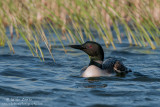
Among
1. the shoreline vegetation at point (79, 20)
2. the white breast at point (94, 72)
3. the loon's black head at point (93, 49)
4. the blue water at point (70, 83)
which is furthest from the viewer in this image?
the loon's black head at point (93, 49)

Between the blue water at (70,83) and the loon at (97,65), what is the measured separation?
0.61ft

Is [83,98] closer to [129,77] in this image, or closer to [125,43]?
[129,77]

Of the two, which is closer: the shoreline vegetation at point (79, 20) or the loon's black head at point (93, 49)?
the shoreline vegetation at point (79, 20)

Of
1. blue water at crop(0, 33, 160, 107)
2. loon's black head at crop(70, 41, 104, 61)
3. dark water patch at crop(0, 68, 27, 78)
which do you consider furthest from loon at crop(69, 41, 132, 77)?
dark water patch at crop(0, 68, 27, 78)

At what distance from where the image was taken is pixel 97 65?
6551 millimetres

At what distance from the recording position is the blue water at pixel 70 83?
4.59m

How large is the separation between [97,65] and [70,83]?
104 centimetres

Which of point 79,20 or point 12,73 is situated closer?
point 12,73

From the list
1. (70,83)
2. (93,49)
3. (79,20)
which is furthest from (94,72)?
(79,20)

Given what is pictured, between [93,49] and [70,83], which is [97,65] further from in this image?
[70,83]

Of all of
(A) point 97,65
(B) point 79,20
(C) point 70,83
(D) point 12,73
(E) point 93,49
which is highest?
(B) point 79,20

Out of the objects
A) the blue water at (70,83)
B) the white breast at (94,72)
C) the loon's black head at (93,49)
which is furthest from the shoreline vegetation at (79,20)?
the white breast at (94,72)

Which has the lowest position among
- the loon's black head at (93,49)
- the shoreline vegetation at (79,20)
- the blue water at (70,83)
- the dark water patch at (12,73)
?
the dark water patch at (12,73)

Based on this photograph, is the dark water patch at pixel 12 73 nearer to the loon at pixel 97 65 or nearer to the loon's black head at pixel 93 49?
the loon at pixel 97 65
